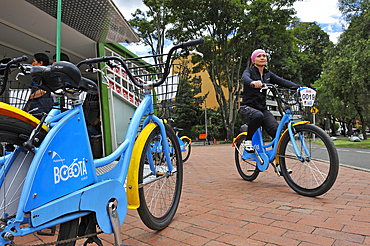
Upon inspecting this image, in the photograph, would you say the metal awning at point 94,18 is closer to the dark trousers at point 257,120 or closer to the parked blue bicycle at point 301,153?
the dark trousers at point 257,120

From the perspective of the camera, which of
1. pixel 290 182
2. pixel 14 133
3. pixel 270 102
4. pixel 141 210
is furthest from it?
pixel 270 102

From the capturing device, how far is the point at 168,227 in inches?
92.4

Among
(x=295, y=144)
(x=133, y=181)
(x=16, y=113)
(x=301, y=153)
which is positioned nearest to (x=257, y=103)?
(x=295, y=144)

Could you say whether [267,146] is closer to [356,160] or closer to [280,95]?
[280,95]

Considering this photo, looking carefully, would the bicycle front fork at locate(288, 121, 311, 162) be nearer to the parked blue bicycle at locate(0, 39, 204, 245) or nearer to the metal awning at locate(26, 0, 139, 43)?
the parked blue bicycle at locate(0, 39, 204, 245)

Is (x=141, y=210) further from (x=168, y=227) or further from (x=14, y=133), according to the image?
(x=14, y=133)

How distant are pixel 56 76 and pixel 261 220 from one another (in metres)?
2.09

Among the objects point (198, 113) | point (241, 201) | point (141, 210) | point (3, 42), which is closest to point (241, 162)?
point (241, 201)

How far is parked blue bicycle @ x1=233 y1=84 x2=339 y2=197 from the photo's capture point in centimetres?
302

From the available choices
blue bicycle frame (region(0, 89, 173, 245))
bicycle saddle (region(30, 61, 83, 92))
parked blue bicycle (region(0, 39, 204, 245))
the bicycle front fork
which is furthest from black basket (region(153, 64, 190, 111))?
the bicycle front fork

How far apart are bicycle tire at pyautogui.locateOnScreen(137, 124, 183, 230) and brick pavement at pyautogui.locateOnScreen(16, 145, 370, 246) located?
12 centimetres

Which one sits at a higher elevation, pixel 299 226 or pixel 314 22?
pixel 314 22

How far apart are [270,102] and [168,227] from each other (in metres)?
43.9

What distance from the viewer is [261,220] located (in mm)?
2441
